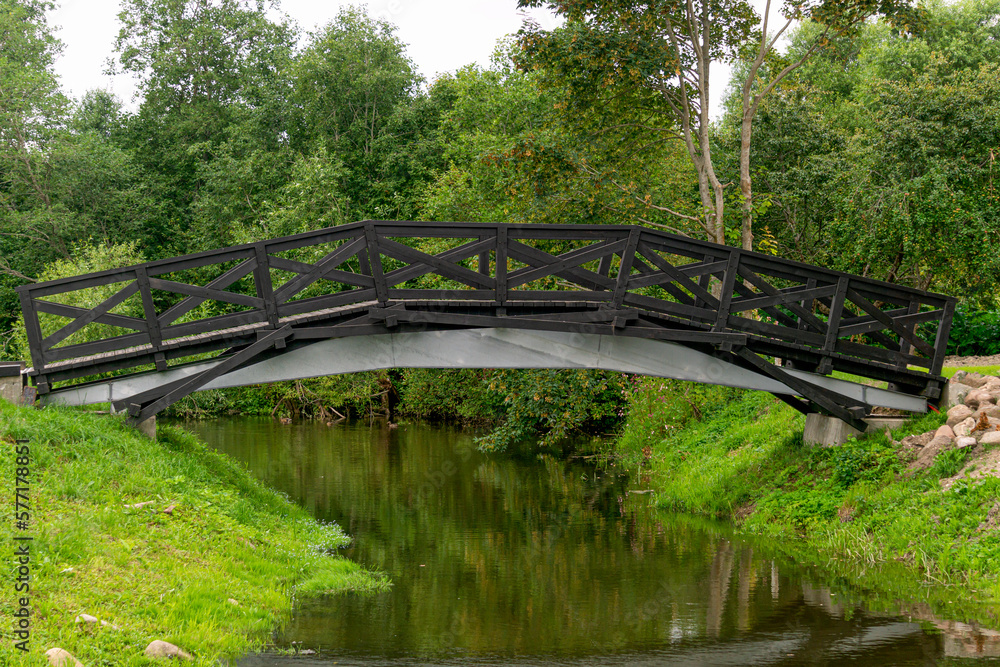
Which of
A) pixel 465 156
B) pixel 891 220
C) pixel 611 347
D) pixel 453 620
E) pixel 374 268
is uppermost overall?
pixel 465 156

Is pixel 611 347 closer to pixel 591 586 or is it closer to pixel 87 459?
pixel 591 586

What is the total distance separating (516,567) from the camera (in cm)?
1358

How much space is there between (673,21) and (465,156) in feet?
51.3

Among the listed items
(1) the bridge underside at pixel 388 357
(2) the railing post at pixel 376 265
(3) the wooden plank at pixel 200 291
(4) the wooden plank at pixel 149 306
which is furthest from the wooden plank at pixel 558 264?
(4) the wooden plank at pixel 149 306

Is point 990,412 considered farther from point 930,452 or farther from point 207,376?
point 207,376

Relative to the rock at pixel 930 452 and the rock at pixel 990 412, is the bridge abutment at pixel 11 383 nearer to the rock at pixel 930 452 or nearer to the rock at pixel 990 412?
the rock at pixel 930 452

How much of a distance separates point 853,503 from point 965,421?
7.16 feet

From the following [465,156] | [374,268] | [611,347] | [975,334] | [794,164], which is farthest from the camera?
[465,156]

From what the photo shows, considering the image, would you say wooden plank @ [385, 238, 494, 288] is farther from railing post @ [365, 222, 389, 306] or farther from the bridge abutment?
the bridge abutment

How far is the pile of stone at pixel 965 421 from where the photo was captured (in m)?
13.7

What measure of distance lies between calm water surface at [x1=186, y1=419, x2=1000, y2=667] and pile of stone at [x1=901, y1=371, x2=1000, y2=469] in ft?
10.4

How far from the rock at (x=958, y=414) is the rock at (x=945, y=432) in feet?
0.57

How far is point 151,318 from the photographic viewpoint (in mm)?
13070

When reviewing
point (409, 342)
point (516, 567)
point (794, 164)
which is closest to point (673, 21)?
point (794, 164)
